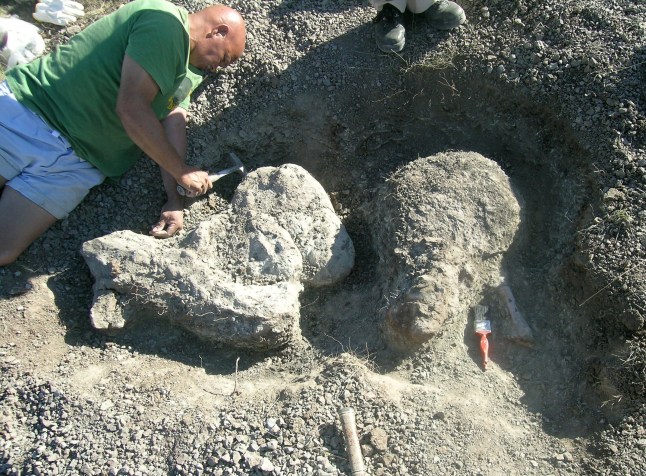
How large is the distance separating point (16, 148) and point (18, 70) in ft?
1.50

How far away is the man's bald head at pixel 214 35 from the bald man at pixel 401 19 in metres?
0.95

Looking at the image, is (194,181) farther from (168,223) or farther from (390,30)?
(390,30)

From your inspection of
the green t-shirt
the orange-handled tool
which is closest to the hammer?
the green t-shirt

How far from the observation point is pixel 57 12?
4.28 metres

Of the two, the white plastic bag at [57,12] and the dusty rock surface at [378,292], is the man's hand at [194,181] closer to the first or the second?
the dusty rock surface at [378,292]

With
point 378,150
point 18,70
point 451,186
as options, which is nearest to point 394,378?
point 451,186

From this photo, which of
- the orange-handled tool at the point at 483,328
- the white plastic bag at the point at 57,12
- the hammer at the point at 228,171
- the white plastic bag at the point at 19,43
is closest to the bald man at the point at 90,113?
the hammer at the point at 228,171

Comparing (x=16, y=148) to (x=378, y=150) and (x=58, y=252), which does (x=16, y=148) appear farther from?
(x=378, y=150)

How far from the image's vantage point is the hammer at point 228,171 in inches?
141

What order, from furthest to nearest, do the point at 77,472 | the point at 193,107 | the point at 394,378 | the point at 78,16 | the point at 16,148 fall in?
the point at 78,16 < the point at 193,107 < the point at 16,148 < the point at 394,378 < the point at 77,472

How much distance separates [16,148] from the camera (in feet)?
10.8

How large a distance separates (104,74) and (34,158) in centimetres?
64

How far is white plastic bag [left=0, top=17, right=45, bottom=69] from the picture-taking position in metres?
4.06

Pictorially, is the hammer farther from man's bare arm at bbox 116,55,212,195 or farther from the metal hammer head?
man's bare arm at bbox 116,55,212,195
